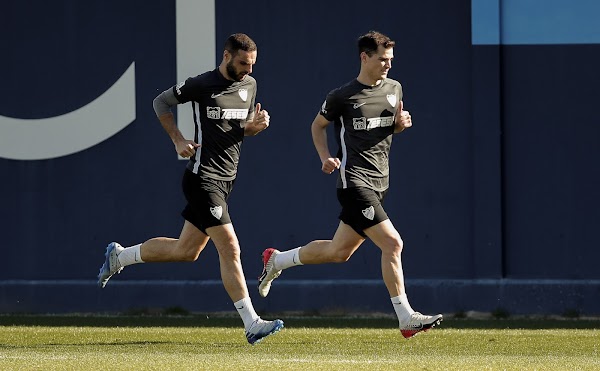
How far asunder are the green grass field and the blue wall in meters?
0.57

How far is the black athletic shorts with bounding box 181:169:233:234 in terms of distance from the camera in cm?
912

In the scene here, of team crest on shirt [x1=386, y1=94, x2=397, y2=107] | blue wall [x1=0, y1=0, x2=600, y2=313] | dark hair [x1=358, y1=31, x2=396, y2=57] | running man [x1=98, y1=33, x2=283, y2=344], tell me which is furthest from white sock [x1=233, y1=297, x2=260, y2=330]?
blue wall [x1=0, y1=0, x2=600, y2=313]

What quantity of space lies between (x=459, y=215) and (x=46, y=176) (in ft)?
14.3

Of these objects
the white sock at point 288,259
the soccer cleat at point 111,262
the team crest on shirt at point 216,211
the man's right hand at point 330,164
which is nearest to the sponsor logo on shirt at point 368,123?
the man's right hand at point 330,164

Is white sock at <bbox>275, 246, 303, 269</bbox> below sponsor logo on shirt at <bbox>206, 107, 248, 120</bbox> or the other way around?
below

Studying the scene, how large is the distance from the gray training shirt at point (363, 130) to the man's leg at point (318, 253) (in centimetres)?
46

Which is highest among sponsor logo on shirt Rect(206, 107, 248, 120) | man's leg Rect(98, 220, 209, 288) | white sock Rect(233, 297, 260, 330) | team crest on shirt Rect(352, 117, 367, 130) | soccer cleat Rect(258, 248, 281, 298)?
sponsor logo on shirt Rect(206, 107, 248, 120)

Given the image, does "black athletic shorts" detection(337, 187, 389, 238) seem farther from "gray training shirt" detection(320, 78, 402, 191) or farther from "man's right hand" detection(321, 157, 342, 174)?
"man's right hand" detection(321, 157, 342, 174)

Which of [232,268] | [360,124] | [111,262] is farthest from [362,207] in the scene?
[111,262]

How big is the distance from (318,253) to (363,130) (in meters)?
1.15

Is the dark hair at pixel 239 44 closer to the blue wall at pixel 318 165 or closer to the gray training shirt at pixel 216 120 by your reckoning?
the gray training shirt at pixel 216 120

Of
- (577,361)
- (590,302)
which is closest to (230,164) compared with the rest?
(577,361)

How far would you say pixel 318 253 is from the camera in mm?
10062

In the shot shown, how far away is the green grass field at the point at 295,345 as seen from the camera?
8195 mm
